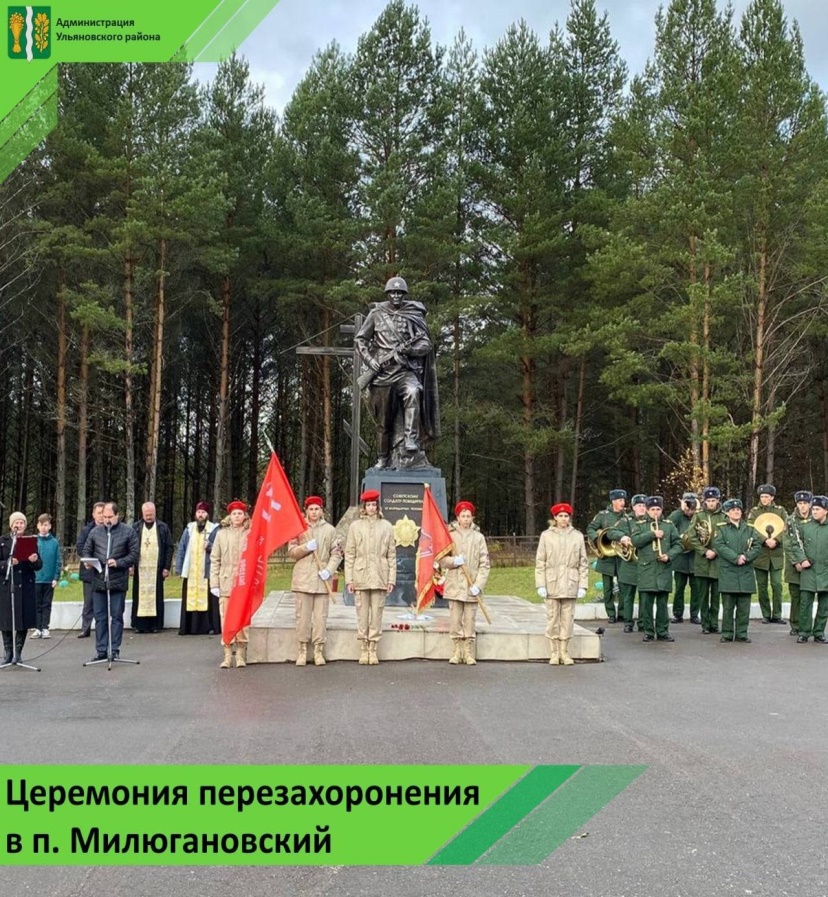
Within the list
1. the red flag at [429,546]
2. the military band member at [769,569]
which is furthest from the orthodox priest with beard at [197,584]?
the military band member at [769,569]

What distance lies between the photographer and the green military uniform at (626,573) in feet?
40.5

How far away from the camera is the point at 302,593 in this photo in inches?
369

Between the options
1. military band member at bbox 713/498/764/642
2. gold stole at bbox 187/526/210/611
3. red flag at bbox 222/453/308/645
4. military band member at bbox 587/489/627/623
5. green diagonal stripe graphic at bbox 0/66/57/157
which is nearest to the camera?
red flag at bbox 222/453/308/645

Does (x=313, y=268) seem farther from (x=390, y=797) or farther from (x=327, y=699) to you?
(x=390, y=797)

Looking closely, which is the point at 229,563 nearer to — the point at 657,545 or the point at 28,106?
the point at 657,545

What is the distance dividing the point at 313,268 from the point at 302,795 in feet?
89.3

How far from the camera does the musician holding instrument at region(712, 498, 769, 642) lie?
37.4ft

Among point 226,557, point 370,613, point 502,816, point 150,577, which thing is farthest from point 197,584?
point 502,816

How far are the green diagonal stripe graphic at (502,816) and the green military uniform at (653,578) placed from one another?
6.45 metres

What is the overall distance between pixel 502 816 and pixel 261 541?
5.40 meters

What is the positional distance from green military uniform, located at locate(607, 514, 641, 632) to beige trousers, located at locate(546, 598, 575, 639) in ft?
9.38

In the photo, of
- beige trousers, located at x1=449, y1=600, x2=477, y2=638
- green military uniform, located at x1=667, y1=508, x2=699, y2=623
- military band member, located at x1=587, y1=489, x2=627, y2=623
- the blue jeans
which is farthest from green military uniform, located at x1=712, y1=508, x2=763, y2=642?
the blue jeans

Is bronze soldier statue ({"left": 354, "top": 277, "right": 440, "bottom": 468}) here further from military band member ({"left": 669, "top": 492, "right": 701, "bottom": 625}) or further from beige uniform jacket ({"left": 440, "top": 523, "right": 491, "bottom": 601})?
military band member ({"left": 669, "top": 492, "right": 701, "bottom": 625})

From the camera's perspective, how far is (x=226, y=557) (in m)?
9.79
